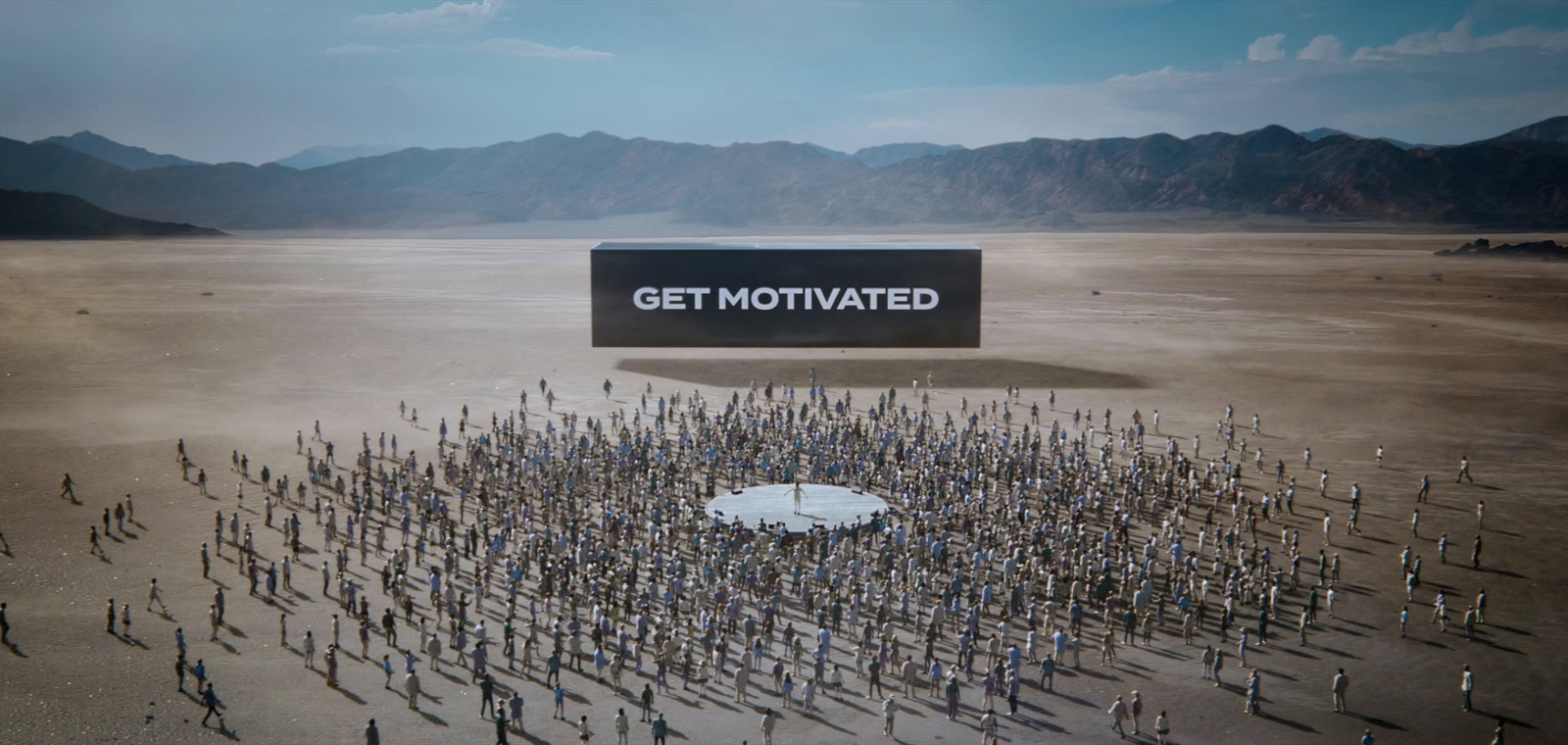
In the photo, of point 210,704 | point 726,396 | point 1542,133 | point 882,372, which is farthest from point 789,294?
point 1542,133

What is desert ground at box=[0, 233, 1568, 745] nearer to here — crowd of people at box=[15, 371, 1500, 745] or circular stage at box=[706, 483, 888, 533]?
crowd of people at box=[15, 371, 1500, 745]

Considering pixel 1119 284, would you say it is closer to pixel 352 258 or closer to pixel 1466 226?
pixel 352 258

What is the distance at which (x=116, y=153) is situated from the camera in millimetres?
180125

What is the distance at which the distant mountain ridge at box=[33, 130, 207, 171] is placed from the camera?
165625mm

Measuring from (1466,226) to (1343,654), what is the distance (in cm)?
15362

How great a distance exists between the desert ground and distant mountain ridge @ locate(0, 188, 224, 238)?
42.8 ft

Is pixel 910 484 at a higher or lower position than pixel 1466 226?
lower

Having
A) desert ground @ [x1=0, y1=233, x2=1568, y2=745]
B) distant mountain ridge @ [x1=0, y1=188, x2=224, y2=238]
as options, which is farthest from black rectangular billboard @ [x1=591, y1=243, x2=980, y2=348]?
distant mountain ridge @ [x1=0, y1=188, x2=224, y2=238]

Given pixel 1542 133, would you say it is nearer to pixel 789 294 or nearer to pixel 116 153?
pixel 789 294

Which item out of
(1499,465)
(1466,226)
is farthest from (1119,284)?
(1466,226)

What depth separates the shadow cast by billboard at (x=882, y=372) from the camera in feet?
140

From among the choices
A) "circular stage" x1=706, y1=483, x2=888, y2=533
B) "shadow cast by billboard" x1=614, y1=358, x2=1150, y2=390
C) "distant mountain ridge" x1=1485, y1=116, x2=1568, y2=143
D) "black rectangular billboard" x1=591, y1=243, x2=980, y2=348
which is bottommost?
"circular stage" x1=706, y1=483, x2=888, y2=533

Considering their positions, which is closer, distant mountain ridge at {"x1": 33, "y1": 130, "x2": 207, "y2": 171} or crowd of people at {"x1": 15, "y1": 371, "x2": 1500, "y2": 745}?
crowd of people at {"x1": 15, "y1": 371, "x2": 1500, "y2": 745}

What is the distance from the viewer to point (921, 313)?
28703 millimetres
